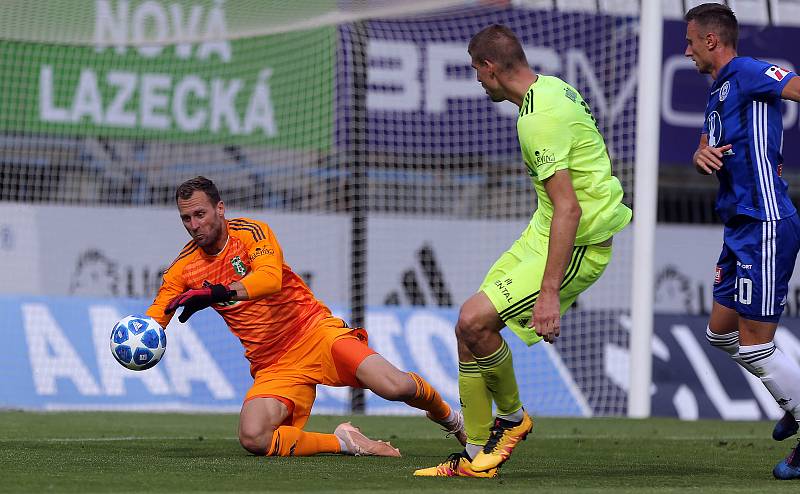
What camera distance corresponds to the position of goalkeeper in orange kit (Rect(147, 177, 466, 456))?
7.04 metres

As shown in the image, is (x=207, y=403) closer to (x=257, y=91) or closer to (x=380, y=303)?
(x=380, y=303)

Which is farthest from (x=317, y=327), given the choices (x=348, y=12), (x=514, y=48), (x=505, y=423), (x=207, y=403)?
(x=348, y=12)

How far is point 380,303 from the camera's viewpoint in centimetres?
1373

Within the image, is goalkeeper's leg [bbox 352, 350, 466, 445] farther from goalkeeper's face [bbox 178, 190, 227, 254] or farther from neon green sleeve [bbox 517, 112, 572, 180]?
neon green sleeve [bbox 517, 112, 572, 180]

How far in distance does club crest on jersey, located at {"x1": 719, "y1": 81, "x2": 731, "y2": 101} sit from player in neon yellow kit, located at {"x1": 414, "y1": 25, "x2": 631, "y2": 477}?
0.76 m

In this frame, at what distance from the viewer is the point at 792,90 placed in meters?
5.80

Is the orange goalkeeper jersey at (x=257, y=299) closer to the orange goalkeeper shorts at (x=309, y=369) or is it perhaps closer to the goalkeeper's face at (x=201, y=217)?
the orange goalkeeper shorts at (x=309, y=369)

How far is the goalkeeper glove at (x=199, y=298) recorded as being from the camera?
6637mm

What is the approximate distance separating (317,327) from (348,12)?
595 centimetres

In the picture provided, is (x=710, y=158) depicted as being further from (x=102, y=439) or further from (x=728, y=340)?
(x=102, y=439)

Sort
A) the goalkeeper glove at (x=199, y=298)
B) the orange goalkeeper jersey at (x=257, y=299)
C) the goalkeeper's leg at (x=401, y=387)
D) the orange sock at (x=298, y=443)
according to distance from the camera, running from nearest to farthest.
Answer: the goalkeeper glove at (x=199, y=298)
the goalkeeper's leg at (x=401, y=387)
the orange sock at (x=298, y=443)
the orange goalkeeper jersey at (x=257, y=299)

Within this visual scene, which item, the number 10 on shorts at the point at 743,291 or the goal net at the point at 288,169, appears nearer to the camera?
the number 10 on shorts at the point at 743,291

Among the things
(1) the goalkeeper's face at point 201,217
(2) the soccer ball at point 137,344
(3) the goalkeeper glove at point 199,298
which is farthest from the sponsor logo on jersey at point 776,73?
(2) the soccer ball at point 137,344

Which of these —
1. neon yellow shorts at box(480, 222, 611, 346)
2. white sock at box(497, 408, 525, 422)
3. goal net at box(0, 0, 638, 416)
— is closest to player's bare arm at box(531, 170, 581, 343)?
neon yellow shorts at box(480, 222, 611, 346)
